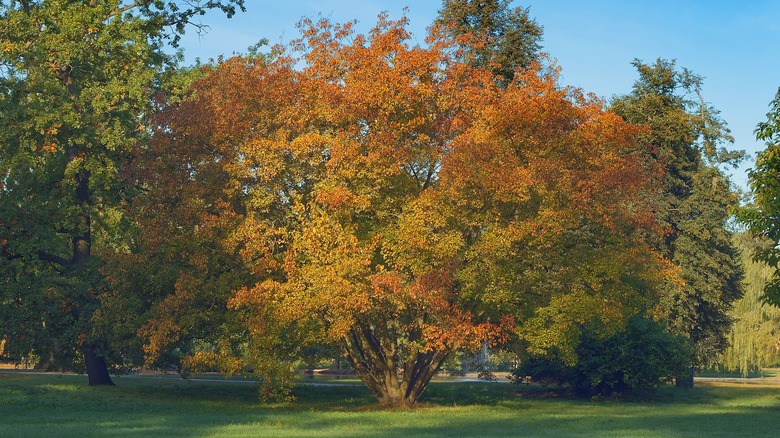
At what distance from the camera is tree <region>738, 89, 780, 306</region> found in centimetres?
3203

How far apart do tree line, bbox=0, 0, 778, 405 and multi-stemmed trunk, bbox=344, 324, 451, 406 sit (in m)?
0.09

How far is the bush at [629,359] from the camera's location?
4750 centimetres

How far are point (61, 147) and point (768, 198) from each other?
91.4 ft

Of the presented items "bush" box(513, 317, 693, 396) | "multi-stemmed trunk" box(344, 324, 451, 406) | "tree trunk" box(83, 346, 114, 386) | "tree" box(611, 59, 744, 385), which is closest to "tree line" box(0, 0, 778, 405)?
"multi-stemmed trunk" box(344, 324, 451, 406)

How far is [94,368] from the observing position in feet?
145

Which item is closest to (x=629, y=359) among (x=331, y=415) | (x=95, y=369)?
(x=331, y=415)

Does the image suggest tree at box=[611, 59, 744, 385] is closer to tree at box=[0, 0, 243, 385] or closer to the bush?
the bush

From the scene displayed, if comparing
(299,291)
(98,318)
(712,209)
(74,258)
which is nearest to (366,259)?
(299,291)

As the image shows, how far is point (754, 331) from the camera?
231 ft

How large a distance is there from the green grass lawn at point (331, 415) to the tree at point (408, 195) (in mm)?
2716

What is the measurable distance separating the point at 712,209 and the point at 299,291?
35.7 meters

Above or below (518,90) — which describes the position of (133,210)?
below

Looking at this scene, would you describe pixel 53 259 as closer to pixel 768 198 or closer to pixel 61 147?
pixel 61 147

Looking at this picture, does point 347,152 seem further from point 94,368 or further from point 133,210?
point 94,368
